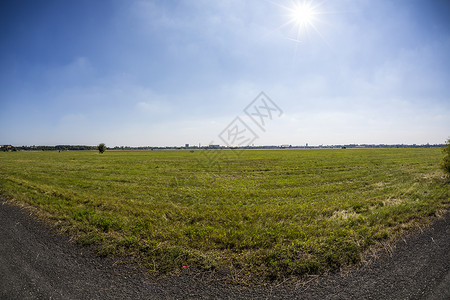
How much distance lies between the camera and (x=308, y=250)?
420 cm

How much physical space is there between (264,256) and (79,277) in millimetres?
3826

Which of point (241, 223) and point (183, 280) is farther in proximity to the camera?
point (241, 223)

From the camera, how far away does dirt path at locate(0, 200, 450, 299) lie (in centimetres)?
305

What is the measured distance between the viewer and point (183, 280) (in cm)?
341

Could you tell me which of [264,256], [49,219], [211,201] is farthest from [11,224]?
[264,256]

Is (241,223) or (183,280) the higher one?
(241,223)

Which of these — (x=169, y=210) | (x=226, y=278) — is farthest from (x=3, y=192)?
(x=226, y=278)

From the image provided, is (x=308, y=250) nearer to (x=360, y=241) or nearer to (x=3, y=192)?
(x=360, y=241)

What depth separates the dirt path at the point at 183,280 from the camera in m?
3.05

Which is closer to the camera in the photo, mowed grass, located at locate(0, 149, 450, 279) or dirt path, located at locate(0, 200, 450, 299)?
dirt path, located at locate(0, 200, 450, 299)

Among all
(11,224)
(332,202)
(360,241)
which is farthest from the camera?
(332,202)

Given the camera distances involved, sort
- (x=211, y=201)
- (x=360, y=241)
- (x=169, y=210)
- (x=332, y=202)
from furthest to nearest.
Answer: (x=211, y=201), (x=332, y=202), (x=169, y=210), (x=360, y=241)

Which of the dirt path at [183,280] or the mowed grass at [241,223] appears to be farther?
the mowed grass at [241,223]

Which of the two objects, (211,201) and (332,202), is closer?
(332,202)
